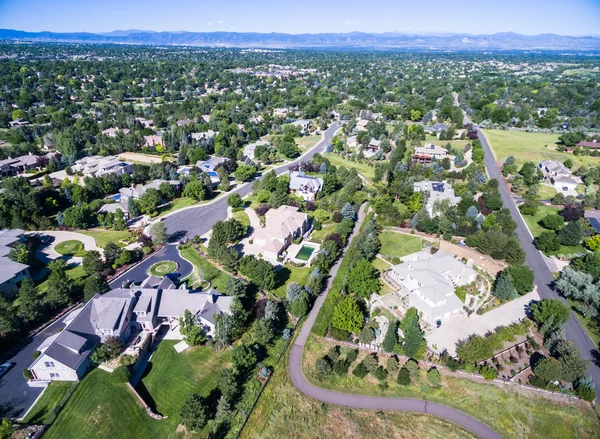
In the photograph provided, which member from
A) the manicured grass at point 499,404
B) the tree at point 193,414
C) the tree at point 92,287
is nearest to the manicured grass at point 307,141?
the tree at point 92,287

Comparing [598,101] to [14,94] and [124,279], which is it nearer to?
[124,279]

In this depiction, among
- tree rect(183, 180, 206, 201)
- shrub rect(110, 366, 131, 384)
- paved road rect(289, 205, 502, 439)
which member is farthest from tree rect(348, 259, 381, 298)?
tree rect(183, 180, 206, 201)

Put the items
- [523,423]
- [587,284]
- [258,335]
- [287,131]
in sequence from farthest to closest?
[287,131]
[587,284]
[258,335]
[523,423]

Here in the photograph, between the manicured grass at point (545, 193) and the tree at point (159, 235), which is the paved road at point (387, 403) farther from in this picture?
the manicured grass at point (545, 193)

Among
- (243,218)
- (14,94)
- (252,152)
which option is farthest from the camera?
(14,94)

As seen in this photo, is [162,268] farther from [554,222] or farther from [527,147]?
[527,147]

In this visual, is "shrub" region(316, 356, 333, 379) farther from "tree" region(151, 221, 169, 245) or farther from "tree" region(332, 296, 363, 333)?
"tree" region(151, 221, 169, 245)

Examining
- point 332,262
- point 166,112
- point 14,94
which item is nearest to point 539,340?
point 332,262
